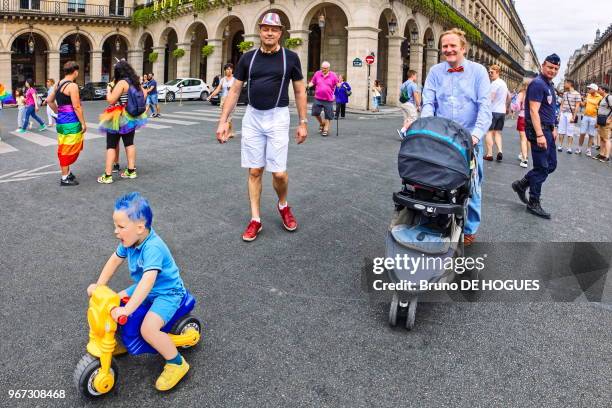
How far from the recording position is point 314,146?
1088 cm

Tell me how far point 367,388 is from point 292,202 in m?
3.80

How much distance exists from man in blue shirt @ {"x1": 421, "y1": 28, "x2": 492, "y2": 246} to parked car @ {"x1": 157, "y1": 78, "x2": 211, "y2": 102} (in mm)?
26758

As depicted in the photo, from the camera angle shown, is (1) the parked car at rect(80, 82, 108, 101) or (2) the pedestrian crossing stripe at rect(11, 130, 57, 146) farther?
(1) the parked car at rect(80, 82, 108, 101)

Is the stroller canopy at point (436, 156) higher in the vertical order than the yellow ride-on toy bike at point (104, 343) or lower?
higher

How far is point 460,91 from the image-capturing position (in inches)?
163

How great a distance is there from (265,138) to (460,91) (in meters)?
1.89

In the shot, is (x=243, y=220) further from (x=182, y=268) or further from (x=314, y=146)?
(x=314, y=146)

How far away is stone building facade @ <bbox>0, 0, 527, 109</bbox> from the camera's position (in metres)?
26.6

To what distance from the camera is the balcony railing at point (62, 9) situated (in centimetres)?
3606

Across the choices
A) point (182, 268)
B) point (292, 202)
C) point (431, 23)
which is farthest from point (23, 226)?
point (431, 23)

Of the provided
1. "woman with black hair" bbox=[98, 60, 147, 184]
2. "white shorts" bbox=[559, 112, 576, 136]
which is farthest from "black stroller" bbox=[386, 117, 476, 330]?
"white shorts" bbox=[559, 112, 576, 136]

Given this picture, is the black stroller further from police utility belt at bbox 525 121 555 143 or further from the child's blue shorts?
police utility belt at bbox 525 121 555 143

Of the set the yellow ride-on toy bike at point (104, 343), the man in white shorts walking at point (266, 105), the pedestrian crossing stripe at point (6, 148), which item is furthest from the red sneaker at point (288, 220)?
the pedestrian crossing stripe at point (6, 148)

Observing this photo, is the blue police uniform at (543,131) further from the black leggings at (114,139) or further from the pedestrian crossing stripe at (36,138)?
the pedestrian crossing stripe at (36,138)
